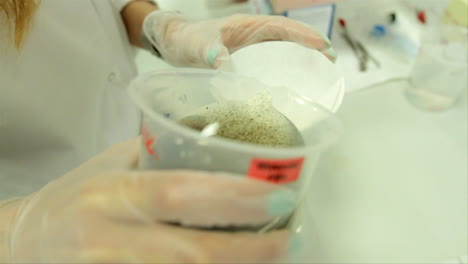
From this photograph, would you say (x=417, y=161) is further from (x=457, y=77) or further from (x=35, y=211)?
(x=35, y=211)

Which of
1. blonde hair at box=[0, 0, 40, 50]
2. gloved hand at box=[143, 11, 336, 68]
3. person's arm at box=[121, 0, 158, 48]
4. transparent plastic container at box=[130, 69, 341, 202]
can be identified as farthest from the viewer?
person's arm at box=[121, 0, 158, 48]

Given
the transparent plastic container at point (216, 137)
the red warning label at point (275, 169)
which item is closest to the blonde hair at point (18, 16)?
the transparent plastic container at point (216, 137)

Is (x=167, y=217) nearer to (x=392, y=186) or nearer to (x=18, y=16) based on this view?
(x=18, y=16)

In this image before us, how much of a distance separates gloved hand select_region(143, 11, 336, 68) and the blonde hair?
0.23 m

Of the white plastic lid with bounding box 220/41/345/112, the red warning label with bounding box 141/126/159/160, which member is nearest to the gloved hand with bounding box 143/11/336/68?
the white plastic lid with bounding box 220/41/345/112

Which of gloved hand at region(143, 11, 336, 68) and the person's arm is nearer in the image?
gloved hand at region(143, 11, 336, 68)

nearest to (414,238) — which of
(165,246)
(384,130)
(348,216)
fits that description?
(348,216)

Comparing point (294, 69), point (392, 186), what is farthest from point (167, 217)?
point (392, 186)

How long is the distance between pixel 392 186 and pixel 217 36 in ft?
1.34

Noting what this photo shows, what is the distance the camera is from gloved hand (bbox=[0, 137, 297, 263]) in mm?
238

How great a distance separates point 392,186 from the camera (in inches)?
24.2

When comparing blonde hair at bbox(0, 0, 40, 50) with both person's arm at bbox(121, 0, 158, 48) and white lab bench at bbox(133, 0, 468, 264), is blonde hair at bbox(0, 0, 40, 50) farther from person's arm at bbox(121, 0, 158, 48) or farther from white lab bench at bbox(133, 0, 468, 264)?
white lab bench at bbox(133, 0, 468, 264)

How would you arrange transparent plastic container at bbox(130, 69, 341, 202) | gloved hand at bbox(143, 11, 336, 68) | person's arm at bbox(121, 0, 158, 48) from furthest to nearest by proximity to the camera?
person's arm at bbox(121, 0, 158, 48) < gloved hand at bbox(143, 11, 336, 68) < transparent plastic container at bbox(130, 69, 341, 202)

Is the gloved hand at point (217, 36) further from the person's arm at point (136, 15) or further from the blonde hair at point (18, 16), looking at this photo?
the blonde hair at point (18, 16)
